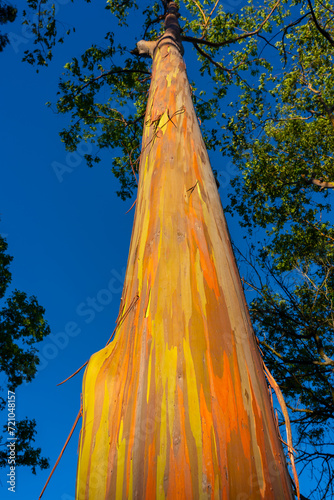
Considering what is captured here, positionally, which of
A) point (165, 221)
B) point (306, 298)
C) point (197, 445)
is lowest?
point (197, 445)

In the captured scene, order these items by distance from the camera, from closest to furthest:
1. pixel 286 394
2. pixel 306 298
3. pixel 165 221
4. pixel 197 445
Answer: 1. pixel 197 445
2. pixel 165 221
3. pixel 286 394
4. pixel 306 298

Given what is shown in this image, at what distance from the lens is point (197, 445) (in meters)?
0.83

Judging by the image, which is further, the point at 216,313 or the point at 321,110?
the point at 321,110

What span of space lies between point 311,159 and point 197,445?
28.1 feet

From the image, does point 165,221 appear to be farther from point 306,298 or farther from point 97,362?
point 306,298

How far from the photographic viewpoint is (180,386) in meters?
0.94

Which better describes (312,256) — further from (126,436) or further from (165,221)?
(126,436)

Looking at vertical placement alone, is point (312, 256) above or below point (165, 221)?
above

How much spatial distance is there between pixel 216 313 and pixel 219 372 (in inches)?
8.8

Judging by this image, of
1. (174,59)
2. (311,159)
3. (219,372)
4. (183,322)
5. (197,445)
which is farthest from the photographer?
(311,159)

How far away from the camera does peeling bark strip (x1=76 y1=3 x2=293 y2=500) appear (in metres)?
0.82

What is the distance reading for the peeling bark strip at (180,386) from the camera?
818mm

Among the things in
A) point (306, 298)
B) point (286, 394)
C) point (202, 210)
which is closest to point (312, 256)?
point (306, 298)

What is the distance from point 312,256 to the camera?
647cm
